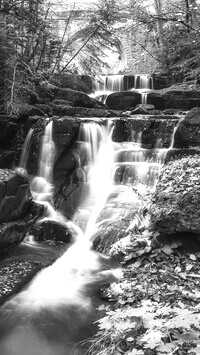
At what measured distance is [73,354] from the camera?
11.8 ft

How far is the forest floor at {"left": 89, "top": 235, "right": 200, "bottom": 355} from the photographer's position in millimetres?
2471

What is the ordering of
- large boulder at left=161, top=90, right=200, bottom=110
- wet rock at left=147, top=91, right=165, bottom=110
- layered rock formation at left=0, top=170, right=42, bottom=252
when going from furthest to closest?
wet rock at left=147, top=91, right=165, bottom=110 < large boulder at left=161, top=90, right=200, bottom=110 < layered rock formation at left=0, top=170, right=42, bottom=252

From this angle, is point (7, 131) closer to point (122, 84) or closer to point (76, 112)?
point (76, 112)

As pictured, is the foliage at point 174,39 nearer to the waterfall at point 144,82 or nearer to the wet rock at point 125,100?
the waterfall at point 144,82

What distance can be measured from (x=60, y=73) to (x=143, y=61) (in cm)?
836

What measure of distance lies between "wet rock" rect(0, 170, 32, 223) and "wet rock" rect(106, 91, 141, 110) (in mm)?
7926

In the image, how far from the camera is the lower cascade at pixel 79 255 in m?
3.98

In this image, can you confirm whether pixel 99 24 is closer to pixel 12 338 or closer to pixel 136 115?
pixel 136 115

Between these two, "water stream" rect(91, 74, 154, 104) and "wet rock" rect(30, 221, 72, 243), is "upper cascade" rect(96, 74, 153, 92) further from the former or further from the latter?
"wet rock" rect(30, 221, 72, 243)

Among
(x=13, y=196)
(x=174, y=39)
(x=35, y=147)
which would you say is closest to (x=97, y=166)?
(x=35, y=147)

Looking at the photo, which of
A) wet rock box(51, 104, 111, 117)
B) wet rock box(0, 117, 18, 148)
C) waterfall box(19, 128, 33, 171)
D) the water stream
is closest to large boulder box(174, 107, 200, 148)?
wet rock box(51, 104, 111, 117)

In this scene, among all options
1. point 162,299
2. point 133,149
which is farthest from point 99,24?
point 162,299

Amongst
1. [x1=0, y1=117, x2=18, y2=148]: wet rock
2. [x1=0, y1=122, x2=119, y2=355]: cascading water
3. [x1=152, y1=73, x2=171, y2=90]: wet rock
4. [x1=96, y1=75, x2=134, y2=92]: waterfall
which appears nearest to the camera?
[x1=0, y1=122, x2=119, y2=355]: cascading water

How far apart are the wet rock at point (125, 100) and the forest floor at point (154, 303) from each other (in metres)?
10.0
